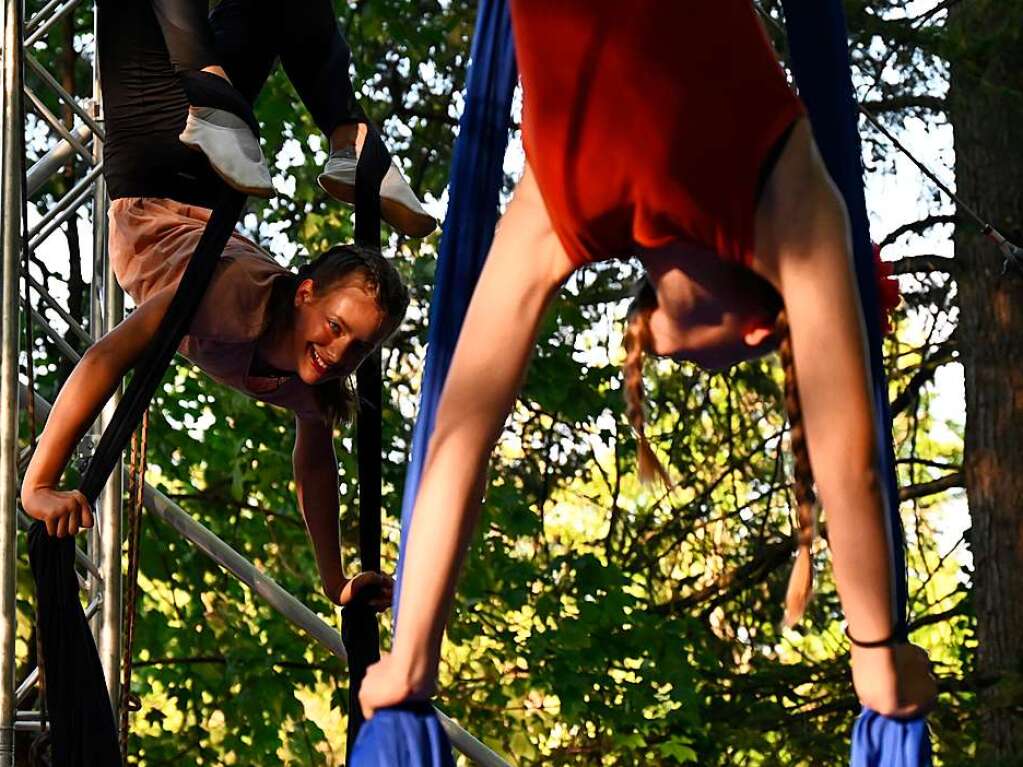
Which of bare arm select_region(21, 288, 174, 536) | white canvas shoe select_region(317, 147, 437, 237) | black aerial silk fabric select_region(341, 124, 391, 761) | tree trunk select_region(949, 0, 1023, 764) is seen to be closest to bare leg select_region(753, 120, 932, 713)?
black aerial silk fabric select_region(341, 124, 391, 761)

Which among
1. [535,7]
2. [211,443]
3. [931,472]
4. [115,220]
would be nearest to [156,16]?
[115,220]

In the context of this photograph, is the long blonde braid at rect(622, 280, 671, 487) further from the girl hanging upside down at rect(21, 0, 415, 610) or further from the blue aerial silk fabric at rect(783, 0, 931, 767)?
the girl hanging upside down at rect(21, 0, 415, 610)

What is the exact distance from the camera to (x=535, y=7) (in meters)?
1.68

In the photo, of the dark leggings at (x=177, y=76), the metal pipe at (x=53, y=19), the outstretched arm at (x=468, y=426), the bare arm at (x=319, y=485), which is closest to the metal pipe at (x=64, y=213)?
the metal pipe at (x=53, y=19)

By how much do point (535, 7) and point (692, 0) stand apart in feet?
0.50

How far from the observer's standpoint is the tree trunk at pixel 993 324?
18.1 feet

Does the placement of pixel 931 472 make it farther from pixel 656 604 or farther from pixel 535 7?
pixel 535 7

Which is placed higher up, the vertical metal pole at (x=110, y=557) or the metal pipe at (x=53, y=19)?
the metal pipe at (x=53, y=19)

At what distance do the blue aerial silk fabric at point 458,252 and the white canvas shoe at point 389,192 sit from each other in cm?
51

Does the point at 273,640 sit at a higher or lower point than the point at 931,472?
lower

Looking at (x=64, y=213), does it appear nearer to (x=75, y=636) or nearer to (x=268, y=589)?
(x=268, y=589)

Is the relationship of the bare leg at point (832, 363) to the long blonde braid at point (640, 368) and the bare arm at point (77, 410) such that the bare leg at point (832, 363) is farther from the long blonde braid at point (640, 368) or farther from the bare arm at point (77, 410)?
the bare arm at point (77, 410)

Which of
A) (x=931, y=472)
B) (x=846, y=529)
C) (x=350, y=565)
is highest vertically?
(x=931, y=472)

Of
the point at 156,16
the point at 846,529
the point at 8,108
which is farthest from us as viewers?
the point at 8,108
